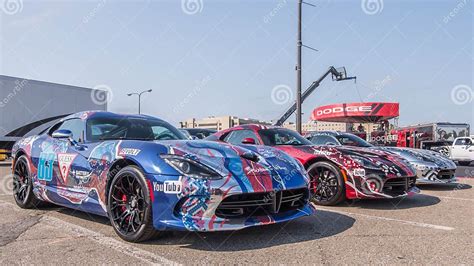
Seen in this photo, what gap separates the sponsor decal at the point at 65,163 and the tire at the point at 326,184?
336cm

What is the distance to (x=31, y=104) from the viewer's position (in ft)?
54.1

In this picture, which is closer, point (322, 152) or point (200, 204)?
point (200, 204)

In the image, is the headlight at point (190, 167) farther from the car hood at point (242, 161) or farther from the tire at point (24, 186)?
the tire at point (24, 186)

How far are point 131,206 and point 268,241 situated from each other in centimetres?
131

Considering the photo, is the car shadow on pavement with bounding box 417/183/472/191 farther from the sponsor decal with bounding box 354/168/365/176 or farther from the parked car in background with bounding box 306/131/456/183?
the sponsor decal with bounding box 354/168/365/176

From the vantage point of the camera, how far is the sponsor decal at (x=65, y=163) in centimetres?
462

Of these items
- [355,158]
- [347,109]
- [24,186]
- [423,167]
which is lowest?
[24,186]

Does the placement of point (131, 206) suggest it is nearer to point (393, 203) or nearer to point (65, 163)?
point (65, 163)

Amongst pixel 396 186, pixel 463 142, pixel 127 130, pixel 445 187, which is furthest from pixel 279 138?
pixel 463 142

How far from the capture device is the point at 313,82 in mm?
35812

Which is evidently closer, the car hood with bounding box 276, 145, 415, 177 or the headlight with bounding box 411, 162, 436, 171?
the car hood with bounding box 276, 145, 415, 177

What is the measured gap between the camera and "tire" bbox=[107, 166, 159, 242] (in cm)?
358

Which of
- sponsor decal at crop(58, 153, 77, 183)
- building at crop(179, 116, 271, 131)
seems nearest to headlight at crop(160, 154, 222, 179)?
sponsor decal at crop(58, 153, 77, 183)

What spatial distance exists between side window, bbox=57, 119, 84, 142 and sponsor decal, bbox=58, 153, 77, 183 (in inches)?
9.0
